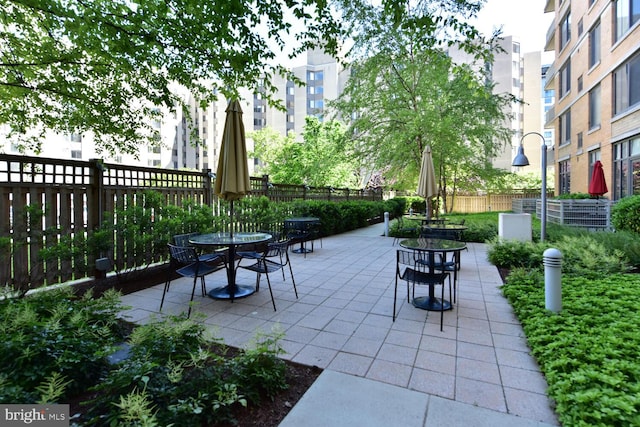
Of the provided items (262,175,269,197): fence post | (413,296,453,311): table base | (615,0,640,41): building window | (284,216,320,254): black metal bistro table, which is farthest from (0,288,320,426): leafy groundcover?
(615,0,640,41): building window

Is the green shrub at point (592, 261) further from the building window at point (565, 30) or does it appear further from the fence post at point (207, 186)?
the building window at point (565, 30)

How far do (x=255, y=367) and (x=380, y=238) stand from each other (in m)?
8.79

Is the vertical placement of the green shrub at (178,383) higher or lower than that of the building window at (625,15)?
lower

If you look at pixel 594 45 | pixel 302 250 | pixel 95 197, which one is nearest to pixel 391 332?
pixel 95 197

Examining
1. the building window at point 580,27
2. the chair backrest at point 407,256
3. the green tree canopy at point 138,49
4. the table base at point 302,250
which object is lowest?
the table base at point 302,250

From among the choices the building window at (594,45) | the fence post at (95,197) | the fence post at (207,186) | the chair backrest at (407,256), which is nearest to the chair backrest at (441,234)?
the chair backrest at (407,256)

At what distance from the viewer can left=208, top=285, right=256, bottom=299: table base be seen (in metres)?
4.47

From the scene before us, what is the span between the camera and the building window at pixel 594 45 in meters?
13.0

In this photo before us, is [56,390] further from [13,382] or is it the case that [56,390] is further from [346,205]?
[346,205]

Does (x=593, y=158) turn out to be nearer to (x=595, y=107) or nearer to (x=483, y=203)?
(x=595, y=107)

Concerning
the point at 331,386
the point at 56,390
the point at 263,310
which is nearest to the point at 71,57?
the point at 263,310

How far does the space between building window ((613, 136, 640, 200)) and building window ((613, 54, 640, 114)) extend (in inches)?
47.5

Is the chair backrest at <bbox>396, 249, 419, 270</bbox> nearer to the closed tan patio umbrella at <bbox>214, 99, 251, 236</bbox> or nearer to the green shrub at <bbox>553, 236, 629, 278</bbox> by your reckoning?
the closed tan patio umbrella at <bbox>214, 99, 251, 236</bbox>

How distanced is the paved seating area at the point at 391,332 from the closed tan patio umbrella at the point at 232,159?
1543 millimetres
